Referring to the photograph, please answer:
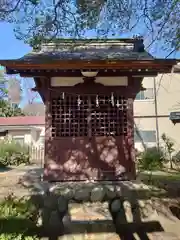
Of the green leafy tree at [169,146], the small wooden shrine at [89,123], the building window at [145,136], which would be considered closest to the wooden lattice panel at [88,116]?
the small wooden shrine at [89,123]

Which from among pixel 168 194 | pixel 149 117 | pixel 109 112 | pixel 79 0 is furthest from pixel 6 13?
pixel 149 117

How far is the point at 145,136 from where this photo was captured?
47.7 feet

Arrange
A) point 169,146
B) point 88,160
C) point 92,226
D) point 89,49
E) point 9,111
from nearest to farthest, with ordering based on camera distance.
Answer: point 92,226 → point 88,160 → point 89,49 → point 169,146 → point 9,111

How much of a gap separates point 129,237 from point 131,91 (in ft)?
10.9

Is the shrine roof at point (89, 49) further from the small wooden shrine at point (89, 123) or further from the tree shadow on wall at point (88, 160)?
the tree shadow on wall at point (88, 160)

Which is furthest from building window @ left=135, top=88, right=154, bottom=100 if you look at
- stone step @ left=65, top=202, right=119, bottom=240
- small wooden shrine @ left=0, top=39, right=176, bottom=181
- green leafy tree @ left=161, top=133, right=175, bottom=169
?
stone step @ left=65, top=202, right=119, bottom=240

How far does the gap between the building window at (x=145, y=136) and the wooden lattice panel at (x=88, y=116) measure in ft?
27.2

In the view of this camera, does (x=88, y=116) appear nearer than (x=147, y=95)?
Yes

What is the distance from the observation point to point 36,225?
5094mm

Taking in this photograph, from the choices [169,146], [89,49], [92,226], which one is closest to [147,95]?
[169,146]

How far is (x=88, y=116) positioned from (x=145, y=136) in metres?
8.75

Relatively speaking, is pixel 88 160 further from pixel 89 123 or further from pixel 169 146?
pixel 169 146

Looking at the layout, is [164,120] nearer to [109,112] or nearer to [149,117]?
[149,117]

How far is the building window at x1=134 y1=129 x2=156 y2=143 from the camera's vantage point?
14.4m
